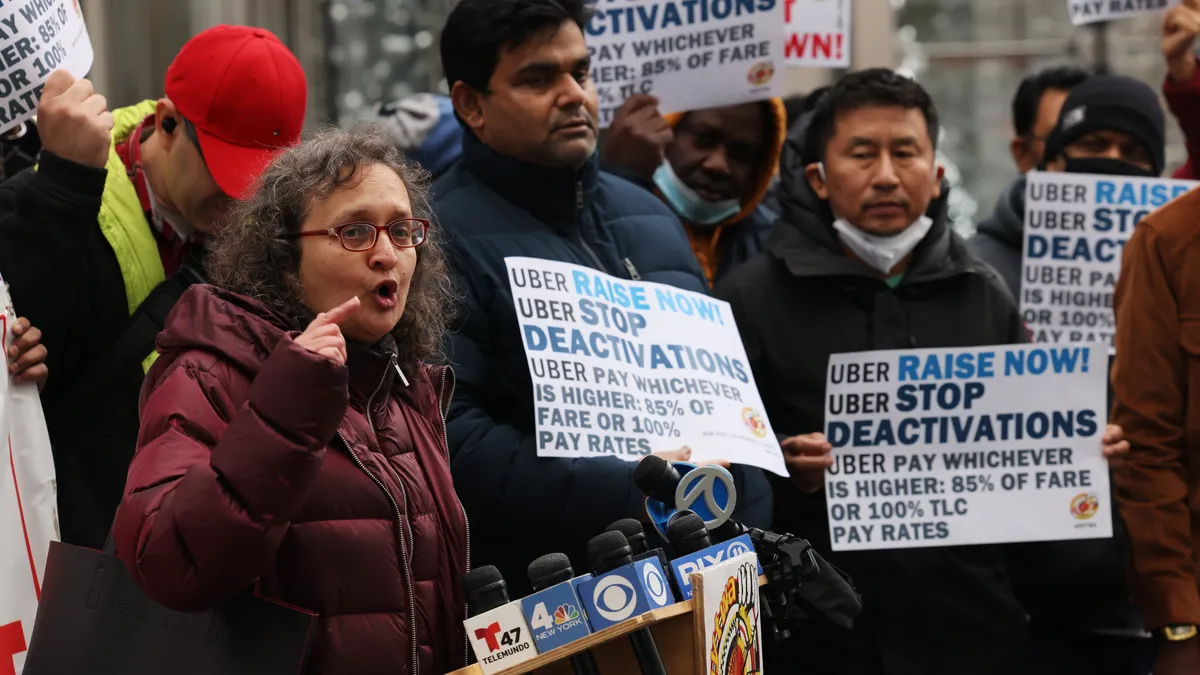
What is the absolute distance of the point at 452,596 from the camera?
349 centimetres

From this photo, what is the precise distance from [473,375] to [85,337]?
3.12 ft

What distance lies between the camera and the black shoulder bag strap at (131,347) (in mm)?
4199

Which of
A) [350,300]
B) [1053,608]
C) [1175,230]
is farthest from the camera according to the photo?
[1053,608]

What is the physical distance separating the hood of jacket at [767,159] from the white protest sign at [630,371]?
1627 mm

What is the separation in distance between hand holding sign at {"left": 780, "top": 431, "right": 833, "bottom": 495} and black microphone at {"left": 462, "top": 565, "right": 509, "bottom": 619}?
1932mm

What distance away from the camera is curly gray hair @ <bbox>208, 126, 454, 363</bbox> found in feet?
11.5

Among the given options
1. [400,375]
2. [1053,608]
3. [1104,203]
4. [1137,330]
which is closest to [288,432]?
[400,375]

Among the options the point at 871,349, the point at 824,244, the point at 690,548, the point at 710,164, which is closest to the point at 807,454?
the point at 871,349

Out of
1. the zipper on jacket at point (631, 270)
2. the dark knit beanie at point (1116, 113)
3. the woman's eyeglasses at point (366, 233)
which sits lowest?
the zipper on jacket at point (631, 270)

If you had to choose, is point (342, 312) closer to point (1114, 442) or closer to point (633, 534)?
point (633, 534)

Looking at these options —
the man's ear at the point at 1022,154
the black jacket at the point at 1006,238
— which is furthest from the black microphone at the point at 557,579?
the man's ear at the point at 1022,154

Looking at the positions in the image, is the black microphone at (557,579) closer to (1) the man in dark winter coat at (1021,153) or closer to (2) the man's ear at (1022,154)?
(1) the man in dark winter coat at (1021,153)

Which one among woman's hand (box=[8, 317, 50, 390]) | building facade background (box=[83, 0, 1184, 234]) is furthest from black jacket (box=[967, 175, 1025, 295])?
woman's hand (box=[8, 317, 50, 390])

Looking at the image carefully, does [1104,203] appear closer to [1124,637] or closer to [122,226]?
[1124,637]
